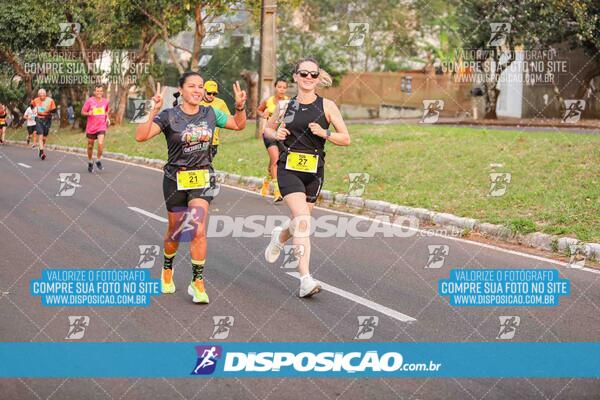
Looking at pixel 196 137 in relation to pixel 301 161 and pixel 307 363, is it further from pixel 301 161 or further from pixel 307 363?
pixel 307 363

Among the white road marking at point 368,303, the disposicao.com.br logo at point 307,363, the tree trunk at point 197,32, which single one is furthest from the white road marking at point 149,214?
the tree trunk at point 197,32

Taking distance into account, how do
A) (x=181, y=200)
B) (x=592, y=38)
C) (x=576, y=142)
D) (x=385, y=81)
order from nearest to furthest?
(x=181, y=200) < (x=576, y=142) < (x=592, y=38) < (x=385, y=81)

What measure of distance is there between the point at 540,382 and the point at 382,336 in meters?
1.52

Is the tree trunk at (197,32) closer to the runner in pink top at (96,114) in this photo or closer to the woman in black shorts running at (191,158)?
the runner in pink top at (96,114)

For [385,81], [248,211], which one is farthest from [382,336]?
[385,81]

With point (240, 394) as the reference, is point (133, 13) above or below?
above

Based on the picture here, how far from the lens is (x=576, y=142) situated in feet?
61.8

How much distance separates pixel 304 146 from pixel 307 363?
2.85 m

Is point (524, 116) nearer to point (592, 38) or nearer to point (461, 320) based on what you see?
point (592, 38)

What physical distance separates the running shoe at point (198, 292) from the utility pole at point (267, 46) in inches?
672

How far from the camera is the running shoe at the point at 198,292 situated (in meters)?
8.53

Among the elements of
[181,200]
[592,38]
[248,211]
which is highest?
→ [592,38]

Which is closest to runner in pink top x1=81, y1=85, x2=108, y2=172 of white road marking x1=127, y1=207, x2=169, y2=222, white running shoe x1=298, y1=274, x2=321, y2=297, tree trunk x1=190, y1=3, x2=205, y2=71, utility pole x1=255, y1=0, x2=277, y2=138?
utility pole x1=255, y1=0, x2=277, y2=138

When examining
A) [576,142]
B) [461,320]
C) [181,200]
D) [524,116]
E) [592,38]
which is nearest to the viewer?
[461,320]
